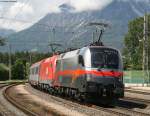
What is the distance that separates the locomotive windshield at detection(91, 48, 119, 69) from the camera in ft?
88.3

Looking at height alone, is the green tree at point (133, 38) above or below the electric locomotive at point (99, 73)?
above

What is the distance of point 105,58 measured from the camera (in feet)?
88.8

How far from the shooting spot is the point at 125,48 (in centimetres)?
13475

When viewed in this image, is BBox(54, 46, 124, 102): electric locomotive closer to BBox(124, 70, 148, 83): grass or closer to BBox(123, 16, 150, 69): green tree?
BBox(124, 70, 148, 83): grass

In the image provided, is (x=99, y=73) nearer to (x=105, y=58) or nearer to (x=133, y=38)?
(x=105, y=58)

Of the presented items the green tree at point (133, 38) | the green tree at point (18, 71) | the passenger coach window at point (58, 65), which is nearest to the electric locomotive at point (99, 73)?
the passenger coach window at point (58, 65)

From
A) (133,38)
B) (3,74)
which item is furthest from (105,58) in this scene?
(133,38)

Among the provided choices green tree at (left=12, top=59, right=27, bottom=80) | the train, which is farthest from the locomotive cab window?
green tree at (left=12, top=59, right=27, bottom=80)

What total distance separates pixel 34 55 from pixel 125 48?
212 feet

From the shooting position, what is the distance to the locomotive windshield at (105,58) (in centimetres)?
2692

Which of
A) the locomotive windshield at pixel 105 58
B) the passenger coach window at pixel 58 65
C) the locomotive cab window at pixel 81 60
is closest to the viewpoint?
the locomotive windshield at pixel 105 58

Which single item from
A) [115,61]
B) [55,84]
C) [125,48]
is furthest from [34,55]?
[115,61]

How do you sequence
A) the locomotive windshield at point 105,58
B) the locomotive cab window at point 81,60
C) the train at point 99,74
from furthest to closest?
the locomotive cab window at point 81,60 → the locomotive windshield at point 105,58 → the train at point 99,74

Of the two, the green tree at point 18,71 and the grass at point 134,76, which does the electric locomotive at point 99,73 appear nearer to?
the grass at point 134,76
